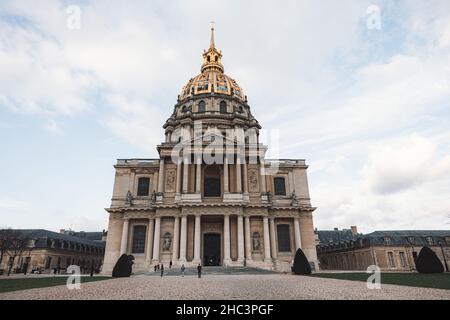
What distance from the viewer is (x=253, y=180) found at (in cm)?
3509

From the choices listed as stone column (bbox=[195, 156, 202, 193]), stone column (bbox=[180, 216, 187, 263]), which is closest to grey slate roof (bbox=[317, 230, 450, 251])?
stone column (bbox=[195, 156, 202, 193])

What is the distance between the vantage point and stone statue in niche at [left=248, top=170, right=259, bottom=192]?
3462 centimetres

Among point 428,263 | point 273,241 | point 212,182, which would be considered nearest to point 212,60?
point 212,182

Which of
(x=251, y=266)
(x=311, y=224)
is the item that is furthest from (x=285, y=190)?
(x=251, y=266)

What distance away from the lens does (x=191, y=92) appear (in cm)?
4988

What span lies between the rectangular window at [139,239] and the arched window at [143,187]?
4084mm

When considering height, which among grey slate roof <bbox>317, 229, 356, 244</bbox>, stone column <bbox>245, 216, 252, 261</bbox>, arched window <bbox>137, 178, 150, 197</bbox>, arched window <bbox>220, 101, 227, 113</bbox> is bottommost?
stone column <bbox>245, 216, 252, 261</bbox>

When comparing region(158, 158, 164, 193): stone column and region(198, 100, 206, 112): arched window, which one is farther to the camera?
region(198, 100, 206, 112): arched window

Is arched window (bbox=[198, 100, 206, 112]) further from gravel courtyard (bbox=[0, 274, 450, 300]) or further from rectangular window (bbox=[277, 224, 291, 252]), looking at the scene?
gravel courtyard (bbox=[0, 274, 450, 300])

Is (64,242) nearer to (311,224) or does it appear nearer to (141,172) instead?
(141,172)

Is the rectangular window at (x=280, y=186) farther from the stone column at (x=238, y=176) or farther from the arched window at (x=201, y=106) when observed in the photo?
the arched window at (x=201, y=106)

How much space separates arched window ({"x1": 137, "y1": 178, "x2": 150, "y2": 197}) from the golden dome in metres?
18.6

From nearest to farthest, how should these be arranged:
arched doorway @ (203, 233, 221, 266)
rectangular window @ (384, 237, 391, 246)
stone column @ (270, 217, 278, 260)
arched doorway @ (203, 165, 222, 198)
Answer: stone column @ (270, 217, 278, 260) → arched doorway @ (203, 233, 221, 266) → arched doorway @ (203, 165, 222, 198) → rectangular window @ (384, 237, 391, 246)
